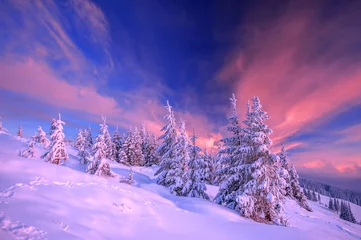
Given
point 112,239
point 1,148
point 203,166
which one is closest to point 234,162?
point 203,166

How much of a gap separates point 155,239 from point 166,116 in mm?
21163

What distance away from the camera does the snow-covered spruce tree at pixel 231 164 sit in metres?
18.1

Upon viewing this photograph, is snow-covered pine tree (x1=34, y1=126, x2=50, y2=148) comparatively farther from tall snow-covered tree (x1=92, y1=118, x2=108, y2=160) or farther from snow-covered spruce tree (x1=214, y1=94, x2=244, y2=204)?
snow-covered spruce tree (x1=214, y1=94, x2=244, y2=204)

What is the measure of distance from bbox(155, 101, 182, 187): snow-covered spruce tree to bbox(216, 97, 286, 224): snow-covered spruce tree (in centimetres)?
870

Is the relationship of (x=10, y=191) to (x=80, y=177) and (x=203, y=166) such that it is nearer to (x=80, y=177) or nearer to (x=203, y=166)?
(x=80, y=177)

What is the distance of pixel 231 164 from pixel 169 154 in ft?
33.1

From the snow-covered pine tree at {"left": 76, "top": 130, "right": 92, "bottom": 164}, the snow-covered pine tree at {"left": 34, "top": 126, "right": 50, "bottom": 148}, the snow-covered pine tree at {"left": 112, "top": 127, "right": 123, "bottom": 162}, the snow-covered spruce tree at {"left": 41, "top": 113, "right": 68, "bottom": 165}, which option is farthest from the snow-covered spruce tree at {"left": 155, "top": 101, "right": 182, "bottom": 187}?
the snow-covered pine tree at {"left": 112, "top": 127, "right": 123, "bottom": 162}

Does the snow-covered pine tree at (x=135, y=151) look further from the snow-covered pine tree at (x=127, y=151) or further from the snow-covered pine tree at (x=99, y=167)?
the snow-covered pine tree at (x=99, y=167)

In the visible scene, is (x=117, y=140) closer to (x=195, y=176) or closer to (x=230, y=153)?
(x=195, y=176)

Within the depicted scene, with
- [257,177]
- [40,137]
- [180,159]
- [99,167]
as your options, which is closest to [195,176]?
[180,159]

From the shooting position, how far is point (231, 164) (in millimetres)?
19625

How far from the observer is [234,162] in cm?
1945

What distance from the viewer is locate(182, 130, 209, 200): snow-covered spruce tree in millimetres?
22531

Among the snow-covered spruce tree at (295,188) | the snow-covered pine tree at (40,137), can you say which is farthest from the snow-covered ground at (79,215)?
the snow-covered spruce tree at (295,188)
